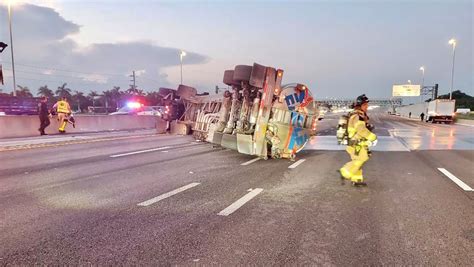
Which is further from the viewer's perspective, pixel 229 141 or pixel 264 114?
pixel 229 141

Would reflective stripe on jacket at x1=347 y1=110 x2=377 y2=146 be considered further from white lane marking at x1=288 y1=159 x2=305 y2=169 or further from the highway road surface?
white lane marking at x1=288 y1=159 x2=305 y2=169

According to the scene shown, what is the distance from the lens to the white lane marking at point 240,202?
519cm

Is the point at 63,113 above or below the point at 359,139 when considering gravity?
below

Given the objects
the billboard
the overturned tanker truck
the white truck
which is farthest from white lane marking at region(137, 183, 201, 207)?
the billboard

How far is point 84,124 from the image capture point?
70.3ft

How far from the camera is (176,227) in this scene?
14.8 ft

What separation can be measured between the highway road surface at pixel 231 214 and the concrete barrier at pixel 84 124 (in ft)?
29.2

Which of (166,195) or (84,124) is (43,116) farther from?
(166,195)

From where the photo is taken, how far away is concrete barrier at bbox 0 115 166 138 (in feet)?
56.5

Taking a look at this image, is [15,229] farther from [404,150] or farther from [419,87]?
[419,87]

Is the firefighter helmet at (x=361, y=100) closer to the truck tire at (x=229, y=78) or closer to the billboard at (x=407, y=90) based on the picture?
the truck tire at (x=229, y=78)

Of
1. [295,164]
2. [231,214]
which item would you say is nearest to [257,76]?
[295,164]

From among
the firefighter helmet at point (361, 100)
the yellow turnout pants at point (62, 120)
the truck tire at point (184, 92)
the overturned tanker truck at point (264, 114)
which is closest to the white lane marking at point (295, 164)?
the overturned tanker truck at point (264, 114)

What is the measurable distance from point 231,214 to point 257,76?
5442 mm
